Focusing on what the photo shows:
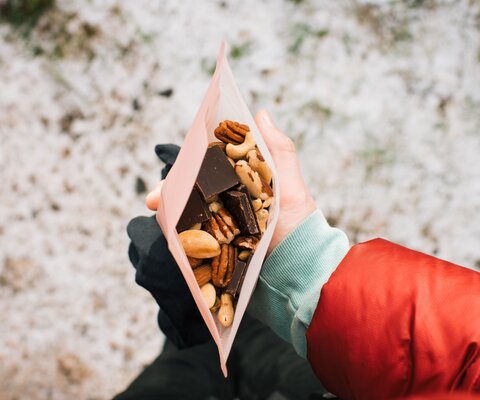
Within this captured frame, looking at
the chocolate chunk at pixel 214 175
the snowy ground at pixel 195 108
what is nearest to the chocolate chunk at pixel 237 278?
the chocolate chunk at pixel 214 175

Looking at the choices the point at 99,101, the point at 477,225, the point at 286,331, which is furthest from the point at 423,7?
the point at 286,331

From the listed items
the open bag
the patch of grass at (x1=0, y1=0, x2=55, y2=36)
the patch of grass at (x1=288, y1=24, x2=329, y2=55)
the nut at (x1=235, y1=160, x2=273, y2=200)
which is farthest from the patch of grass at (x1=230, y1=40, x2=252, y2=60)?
the nut at (x1=235, y1=160, x2=273, y2=200)

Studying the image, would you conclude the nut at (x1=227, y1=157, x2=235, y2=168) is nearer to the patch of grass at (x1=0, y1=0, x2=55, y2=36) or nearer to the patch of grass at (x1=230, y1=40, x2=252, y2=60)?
the patch of grass at (x1=230, y1=40, x2=252, y2=60)

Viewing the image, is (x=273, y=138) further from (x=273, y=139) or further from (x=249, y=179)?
(x=249, y=179)

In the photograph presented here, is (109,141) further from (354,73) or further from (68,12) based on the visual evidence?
(354,73)

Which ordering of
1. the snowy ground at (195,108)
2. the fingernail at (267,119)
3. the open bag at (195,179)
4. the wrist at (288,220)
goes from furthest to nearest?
the snowy ground at (195,108) → the fingernail at (267,119) → the wrist at (288,220) → the open bag at (195,179)

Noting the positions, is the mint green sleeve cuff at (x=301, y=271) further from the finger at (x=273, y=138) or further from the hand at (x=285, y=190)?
the finger at (x=273, y=138)
